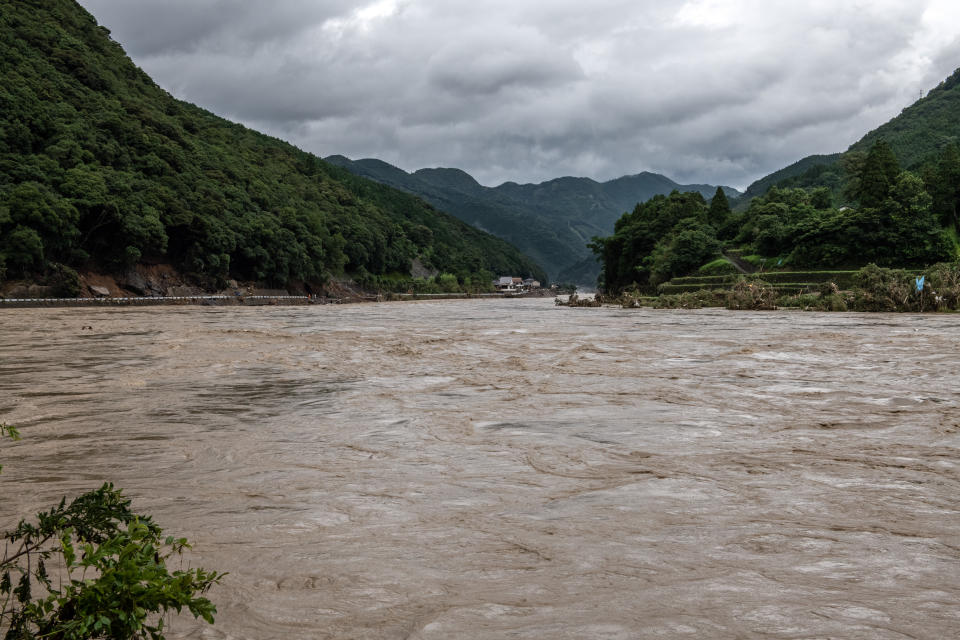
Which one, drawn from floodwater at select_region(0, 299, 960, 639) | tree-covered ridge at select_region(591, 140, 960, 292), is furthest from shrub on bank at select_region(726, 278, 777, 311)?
floodwater at select_region(0, 299, 960, 639)

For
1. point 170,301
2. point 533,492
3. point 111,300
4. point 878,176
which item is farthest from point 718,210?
point 533,492

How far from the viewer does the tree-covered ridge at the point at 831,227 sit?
6669 centimetres

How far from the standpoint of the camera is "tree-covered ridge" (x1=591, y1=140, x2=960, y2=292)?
2625 inches

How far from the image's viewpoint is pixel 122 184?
81125 millimetres

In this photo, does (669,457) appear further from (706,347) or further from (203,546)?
(706,347)

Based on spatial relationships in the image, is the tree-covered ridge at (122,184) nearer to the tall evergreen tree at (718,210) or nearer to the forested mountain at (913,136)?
the tall evergreen tree at (718,210)

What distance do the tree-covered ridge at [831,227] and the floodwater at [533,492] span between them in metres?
62.4

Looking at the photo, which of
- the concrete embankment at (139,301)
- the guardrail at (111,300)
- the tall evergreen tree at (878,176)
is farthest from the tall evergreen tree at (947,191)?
the guardrail at (111,300)

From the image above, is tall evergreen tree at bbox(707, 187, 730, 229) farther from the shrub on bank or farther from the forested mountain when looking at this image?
the shrub on bank

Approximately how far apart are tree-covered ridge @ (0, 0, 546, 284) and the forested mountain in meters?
96.0

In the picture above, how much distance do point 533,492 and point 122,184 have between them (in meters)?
89.5

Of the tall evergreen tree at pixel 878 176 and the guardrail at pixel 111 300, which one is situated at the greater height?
the tall evergreen tree at pixel 878 176

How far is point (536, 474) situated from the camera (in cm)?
664

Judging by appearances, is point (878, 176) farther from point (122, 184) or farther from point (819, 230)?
point (122, 184)
